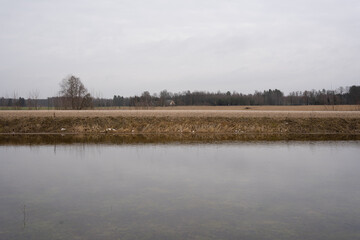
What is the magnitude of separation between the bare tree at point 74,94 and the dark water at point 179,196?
53.2m

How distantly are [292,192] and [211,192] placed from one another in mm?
2698

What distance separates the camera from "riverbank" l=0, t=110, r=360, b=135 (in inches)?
1282

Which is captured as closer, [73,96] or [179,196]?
[179,196]

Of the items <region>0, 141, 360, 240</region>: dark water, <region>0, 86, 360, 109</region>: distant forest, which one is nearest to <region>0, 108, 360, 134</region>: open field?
<region>0, 141, 360, 240</region>: dark water

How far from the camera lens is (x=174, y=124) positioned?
33750 millimetres

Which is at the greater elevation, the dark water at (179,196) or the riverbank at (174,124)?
the riverbank at (174,124)

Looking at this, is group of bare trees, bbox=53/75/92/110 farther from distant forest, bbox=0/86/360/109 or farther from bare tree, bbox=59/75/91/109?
distant forest, bbox=0/86/360/109

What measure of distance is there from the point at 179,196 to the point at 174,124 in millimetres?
23540

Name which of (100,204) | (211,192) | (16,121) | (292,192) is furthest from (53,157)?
(16,121)

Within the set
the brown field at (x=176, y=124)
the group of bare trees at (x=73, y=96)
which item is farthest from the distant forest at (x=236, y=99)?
the brown field at (x=176, y=124)

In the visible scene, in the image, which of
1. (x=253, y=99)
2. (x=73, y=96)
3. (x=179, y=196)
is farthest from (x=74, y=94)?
(x=253, y=99)

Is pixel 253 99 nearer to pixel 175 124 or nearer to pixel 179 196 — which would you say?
pixel 175 124

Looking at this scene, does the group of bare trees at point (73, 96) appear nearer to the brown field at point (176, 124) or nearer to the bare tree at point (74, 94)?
the bare tree at point (74, 94)

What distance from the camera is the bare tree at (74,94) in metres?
69.3
